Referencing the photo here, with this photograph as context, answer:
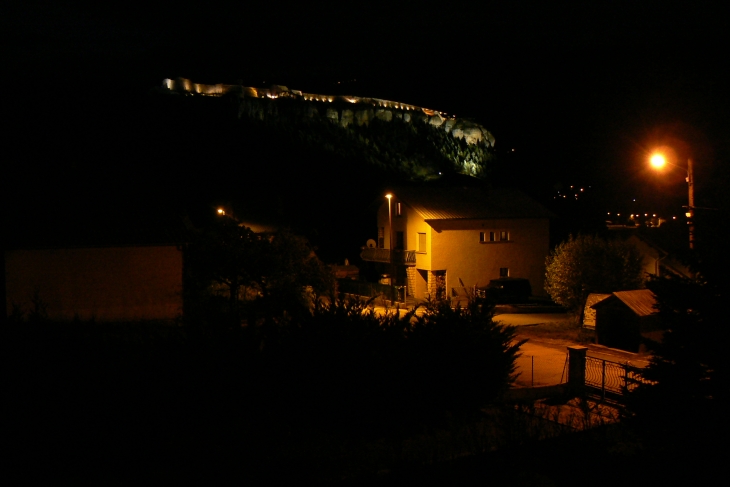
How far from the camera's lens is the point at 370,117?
102688 millimetres

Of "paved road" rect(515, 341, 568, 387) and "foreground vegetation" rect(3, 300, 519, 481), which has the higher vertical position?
"foreground vegetation" rect(3, 300, 519, 481)

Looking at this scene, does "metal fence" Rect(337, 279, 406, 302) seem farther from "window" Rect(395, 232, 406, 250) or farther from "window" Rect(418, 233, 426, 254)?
"window" Rect(395, 232, 406, 250)

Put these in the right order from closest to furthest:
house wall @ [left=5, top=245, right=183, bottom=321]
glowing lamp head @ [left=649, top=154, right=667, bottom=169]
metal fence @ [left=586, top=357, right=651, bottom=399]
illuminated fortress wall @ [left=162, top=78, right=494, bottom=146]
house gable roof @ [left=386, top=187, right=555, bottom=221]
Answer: glowing lamp head @ [left=649, top=154, right=667, bottom=169], metal fence @ [left=586, top=357, right=651, bottom=399], house wall @ [left=5, top=245, right=183, bottom=321], house gable roof @ [left=386, top=187, right=555, bottom=221], illuminated fortress wall @ [left=162, top=78, right=494, bottom=146]

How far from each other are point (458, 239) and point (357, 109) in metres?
69.3

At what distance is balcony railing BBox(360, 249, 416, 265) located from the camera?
39.2m

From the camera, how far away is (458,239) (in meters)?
38.8

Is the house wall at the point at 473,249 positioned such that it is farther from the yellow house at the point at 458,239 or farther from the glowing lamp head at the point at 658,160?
the glowing lamp head at the point at 658,160

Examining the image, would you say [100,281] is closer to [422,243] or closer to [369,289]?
[369,289]

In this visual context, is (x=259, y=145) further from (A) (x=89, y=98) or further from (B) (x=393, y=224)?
(B) (x=393, y=224)

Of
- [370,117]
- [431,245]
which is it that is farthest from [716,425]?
[370,117]

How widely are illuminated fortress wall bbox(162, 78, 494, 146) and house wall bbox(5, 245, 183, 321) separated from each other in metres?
71.4

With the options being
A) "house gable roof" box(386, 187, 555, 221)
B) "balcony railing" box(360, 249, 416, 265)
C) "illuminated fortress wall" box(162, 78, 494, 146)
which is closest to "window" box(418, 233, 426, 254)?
"balcony railing" box(360, 249, 416, 265)

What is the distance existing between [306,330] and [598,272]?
18322 millimetres

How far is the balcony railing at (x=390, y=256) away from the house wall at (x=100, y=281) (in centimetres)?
1546
